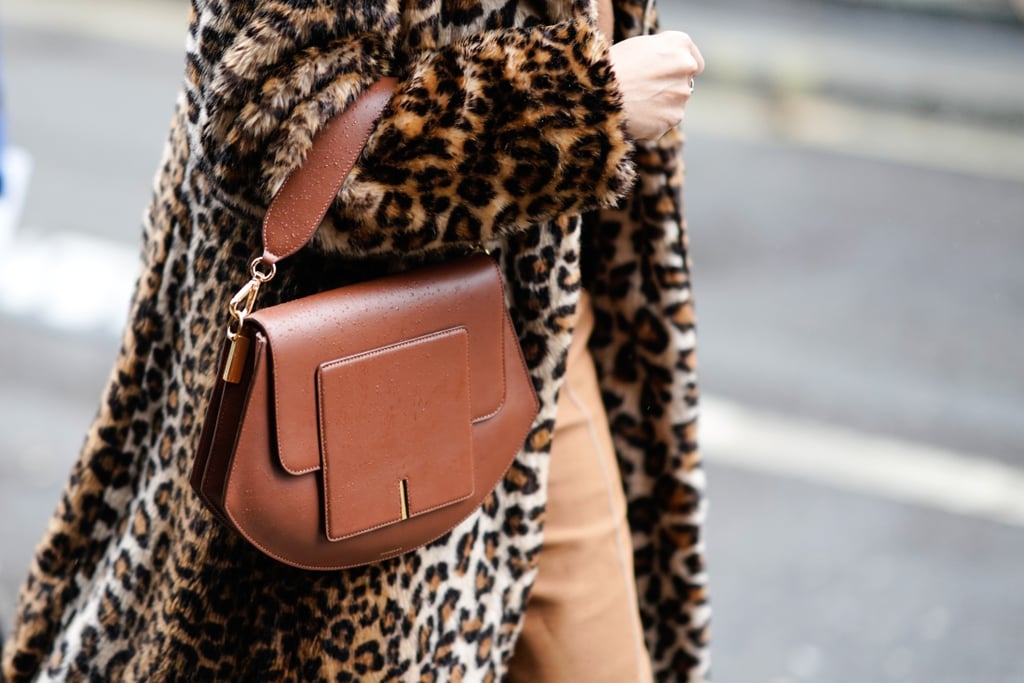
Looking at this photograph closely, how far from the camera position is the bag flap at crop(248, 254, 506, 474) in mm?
1332

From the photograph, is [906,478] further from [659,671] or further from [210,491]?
[210,491]

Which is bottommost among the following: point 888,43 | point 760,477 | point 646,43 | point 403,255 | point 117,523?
point 888,43

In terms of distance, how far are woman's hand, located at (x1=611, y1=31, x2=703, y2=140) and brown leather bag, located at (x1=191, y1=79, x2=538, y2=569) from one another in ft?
0.90

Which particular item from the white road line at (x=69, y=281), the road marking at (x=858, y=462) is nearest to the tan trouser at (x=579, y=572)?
the road marking at (x=858, y=462)

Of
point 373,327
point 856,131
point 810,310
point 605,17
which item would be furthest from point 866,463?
point 856,131

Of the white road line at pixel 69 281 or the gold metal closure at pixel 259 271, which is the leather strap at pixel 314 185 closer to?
the gold metal closure at pixel 259 271

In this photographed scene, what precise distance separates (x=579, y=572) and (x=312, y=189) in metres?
0.73

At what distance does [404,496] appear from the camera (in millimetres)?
1453

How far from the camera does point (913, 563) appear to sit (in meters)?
3.46

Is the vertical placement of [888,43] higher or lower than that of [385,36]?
lower

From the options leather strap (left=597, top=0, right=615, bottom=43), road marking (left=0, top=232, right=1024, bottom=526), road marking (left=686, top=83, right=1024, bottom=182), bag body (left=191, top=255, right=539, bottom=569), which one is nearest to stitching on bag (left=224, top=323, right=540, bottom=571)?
bag body (left=191, top=255, right=539, bottom=569)

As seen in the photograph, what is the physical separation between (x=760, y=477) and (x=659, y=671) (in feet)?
6.12

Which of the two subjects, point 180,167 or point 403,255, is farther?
point 180,167

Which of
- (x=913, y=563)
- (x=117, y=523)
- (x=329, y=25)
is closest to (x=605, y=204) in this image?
(x=329, y=25)
